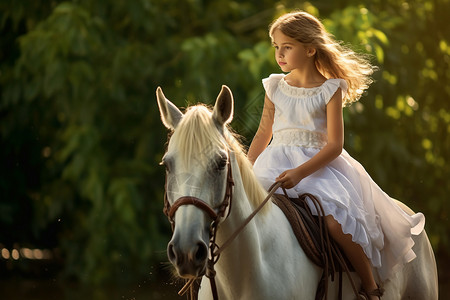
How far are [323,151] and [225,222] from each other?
70 cm

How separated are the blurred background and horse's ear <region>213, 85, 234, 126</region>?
4873mm

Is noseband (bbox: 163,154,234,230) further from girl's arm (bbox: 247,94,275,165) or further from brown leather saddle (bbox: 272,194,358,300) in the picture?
girl's arm (bbox: 247,94,275,165)

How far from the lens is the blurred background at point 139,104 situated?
30.2 feet

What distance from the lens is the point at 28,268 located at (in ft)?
41.0

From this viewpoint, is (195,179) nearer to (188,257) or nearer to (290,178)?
(188,257)

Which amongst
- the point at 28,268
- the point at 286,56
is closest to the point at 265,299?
the point at 286,56

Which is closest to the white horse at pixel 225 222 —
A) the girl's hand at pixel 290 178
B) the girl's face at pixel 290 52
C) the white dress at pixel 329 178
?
the girl's hand at pixel 290 178

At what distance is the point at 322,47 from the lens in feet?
12.5

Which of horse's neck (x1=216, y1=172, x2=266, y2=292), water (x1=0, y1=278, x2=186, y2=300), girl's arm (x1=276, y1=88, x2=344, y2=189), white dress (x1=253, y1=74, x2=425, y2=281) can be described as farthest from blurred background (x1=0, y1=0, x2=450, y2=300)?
horse's neck (x1=216, y1=172, x2=266, y2=292)

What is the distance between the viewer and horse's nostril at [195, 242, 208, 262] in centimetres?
284

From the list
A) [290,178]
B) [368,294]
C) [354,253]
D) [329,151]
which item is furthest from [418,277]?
[290,178]

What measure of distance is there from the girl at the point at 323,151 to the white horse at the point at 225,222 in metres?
0.19

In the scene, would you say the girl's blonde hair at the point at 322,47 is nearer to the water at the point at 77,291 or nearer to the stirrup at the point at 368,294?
the stirrup at the point at 368,294

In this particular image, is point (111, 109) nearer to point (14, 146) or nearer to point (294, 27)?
point (14, 146)
